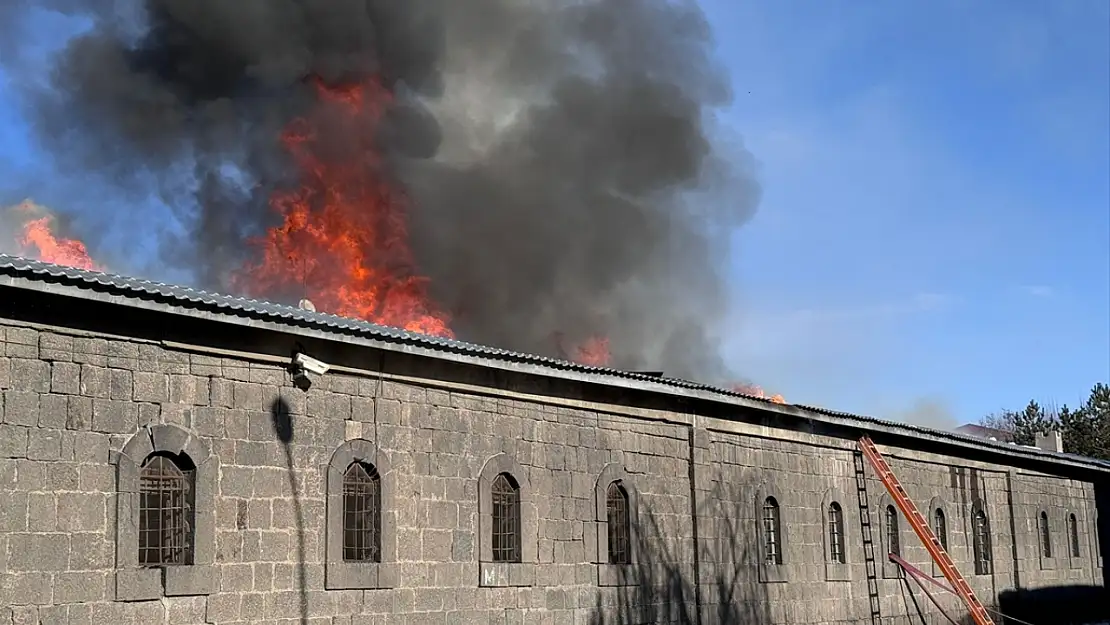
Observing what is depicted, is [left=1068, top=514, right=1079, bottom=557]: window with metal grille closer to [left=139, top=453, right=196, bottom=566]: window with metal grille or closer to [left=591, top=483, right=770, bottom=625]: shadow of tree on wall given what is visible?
[left=591, top=483, right=770, bottom=625]: shadow of tree on wall

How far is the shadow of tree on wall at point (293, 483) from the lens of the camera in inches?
529

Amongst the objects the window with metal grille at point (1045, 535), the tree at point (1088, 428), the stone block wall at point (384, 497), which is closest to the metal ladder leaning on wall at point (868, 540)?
the stone block wall at point (384, 497)

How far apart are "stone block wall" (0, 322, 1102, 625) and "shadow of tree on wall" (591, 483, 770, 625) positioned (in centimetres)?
4

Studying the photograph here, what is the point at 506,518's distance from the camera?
648 inches

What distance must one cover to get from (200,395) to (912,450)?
17948 millimetres

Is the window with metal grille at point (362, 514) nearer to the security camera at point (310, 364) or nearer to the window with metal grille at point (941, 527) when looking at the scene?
the security camera at point (310, 364)

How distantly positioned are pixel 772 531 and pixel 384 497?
31.2ft

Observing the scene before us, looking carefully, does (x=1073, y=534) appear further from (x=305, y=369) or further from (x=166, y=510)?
(x=166, y=510)

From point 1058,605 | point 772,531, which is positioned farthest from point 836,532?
point 1058,605

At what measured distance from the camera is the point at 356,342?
14117 mm

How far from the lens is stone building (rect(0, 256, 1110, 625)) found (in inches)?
452

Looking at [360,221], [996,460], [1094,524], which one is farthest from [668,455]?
[1094,524]

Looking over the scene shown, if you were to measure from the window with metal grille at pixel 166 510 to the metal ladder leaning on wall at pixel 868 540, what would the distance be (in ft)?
50.1

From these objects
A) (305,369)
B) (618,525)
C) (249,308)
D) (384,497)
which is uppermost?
(249,308)
